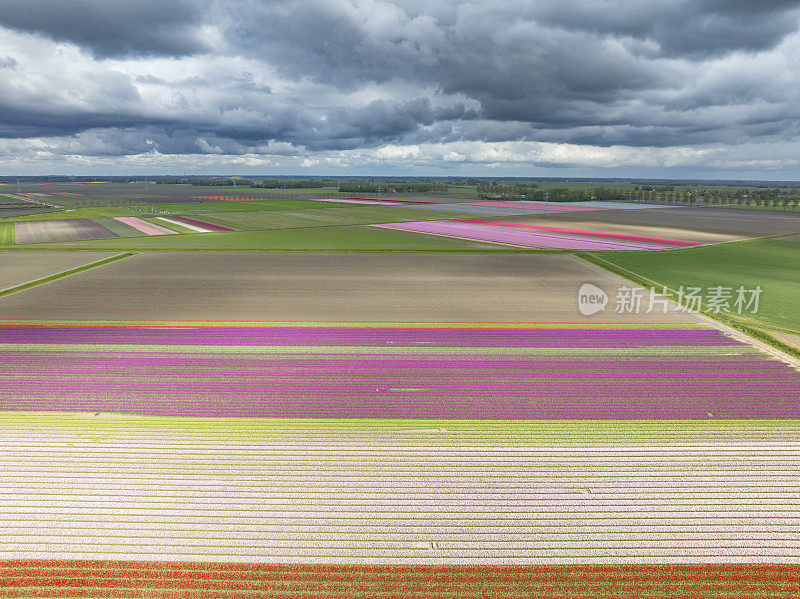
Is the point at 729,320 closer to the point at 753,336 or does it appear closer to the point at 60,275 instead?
the point at 753,336

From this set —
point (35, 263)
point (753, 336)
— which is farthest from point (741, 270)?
point (35, 263)

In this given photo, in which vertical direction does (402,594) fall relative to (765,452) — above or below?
below

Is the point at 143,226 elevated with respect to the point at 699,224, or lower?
lower

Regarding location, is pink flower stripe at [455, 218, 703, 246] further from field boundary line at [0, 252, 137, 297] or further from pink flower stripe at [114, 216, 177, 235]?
field boundary line at [0, 252, 137, 297]

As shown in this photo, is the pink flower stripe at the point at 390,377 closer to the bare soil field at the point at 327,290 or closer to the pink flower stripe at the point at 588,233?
the bare soil field at the point at 327,290

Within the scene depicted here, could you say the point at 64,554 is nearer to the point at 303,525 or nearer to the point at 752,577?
the point at 303,525

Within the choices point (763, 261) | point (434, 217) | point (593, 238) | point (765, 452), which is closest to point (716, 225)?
point (593, 238)
